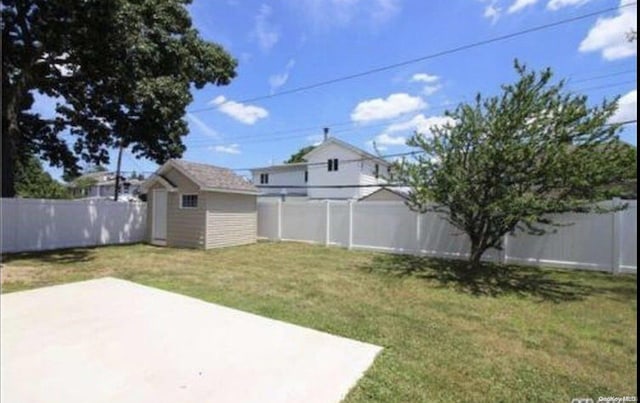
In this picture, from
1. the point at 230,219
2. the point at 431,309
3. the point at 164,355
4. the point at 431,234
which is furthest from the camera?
the point at 230,219

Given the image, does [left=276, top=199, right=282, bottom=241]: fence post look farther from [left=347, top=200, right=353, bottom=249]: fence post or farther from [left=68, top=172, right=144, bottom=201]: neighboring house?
[left=68, top=172, right=144, bottom=201]: neighboring house

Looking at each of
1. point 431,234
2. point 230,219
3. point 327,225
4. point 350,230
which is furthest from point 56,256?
point 431,234

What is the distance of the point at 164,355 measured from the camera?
3982 millimetres

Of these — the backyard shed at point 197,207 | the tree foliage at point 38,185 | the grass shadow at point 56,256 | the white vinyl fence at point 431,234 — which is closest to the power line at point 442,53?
the white vinyl fence at point 431,234

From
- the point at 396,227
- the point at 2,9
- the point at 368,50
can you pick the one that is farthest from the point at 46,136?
the point at 396,227

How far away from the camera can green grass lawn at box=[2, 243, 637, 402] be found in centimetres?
362

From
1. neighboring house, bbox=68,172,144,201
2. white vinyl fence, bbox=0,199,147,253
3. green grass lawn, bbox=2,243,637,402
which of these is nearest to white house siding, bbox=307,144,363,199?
white vinyl fence, bbox=0,199,147,253

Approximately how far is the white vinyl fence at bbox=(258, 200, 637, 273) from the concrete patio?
7.52 metres

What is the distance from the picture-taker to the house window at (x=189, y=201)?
1355 centimetres

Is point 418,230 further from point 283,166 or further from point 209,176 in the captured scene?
point 283,166

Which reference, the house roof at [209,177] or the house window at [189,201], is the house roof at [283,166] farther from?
the house window at [189,201]

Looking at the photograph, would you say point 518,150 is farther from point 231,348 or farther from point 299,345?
point 231,348

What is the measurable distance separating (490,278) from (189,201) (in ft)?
31.6

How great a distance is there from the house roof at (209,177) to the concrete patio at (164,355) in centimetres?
762
